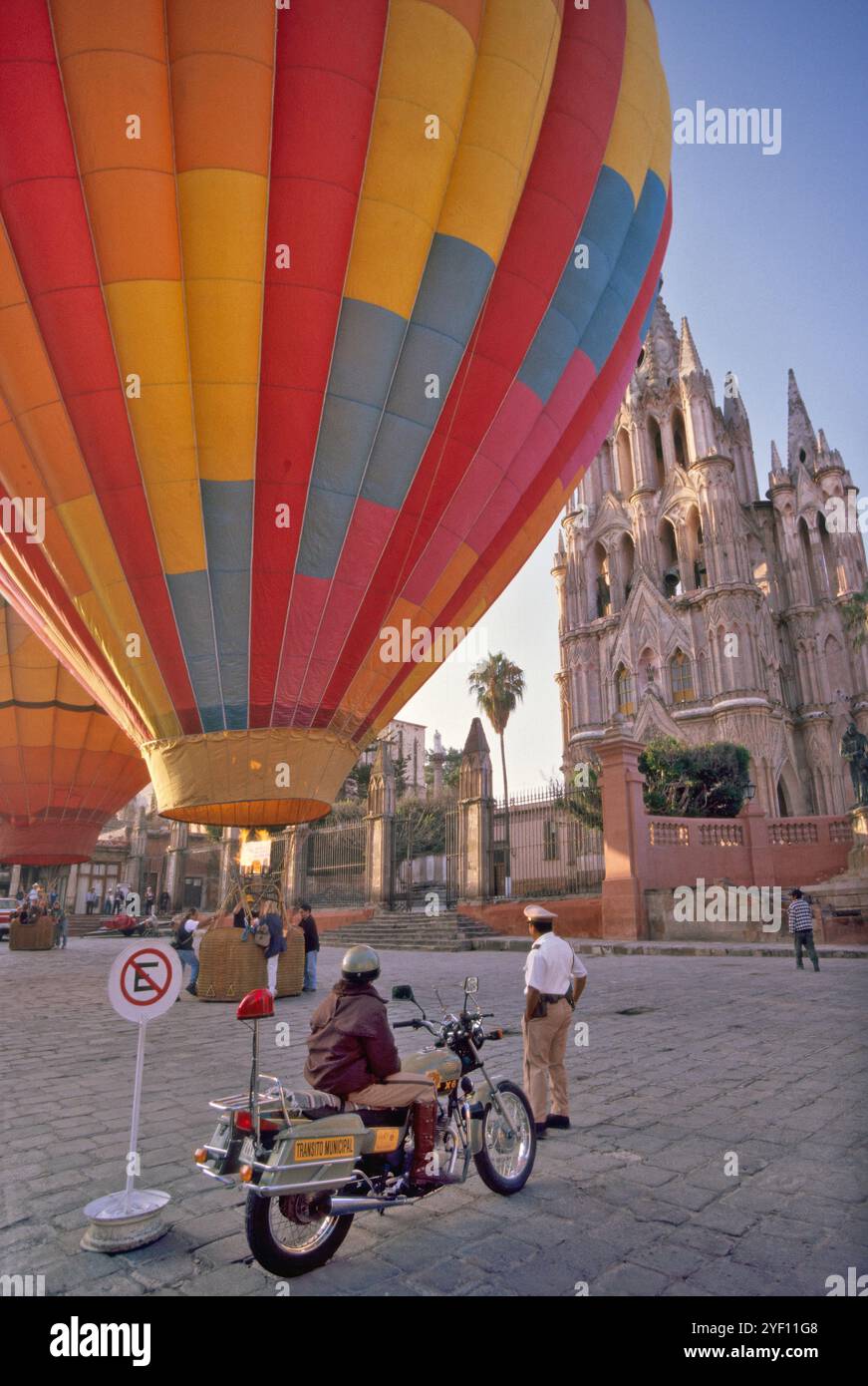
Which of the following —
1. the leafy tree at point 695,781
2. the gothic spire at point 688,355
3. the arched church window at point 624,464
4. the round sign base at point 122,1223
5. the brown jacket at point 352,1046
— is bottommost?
the round sign base at point 122,1223

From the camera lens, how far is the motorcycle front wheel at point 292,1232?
10.4 ft

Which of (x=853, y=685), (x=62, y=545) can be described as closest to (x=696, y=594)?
(x=853, y=685)

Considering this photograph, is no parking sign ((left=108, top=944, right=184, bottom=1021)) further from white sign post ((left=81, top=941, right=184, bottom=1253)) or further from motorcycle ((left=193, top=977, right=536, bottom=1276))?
motorcycle ((left=193, top=977, right=536, bottom=1276))

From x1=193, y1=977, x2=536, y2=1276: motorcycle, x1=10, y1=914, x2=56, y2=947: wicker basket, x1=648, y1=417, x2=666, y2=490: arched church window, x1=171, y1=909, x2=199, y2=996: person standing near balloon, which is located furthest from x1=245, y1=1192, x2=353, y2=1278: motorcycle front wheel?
x1=648, y1=417, x2=666, y2=490: arched church window

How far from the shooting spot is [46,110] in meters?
8.02

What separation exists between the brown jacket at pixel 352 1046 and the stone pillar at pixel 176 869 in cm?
3884

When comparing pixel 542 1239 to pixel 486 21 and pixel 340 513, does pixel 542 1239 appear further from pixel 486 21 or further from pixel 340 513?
pixel 486 21

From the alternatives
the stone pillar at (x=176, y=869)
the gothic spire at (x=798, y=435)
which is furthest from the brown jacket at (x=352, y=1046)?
the gothic spire at (x=798, y=435)

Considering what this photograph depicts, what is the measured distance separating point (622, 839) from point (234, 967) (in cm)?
1112

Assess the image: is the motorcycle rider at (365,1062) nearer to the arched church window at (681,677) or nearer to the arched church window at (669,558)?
the arched church window at (681,677)

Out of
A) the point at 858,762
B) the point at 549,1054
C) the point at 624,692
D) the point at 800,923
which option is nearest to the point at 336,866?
the point at 858,762

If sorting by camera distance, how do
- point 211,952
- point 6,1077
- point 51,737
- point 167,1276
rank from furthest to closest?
point 51,737
point 211,952
point 6,1077
point 167,1276

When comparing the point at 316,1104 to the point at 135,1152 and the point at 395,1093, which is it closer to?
the point at 395,1093

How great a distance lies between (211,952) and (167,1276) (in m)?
10.0
